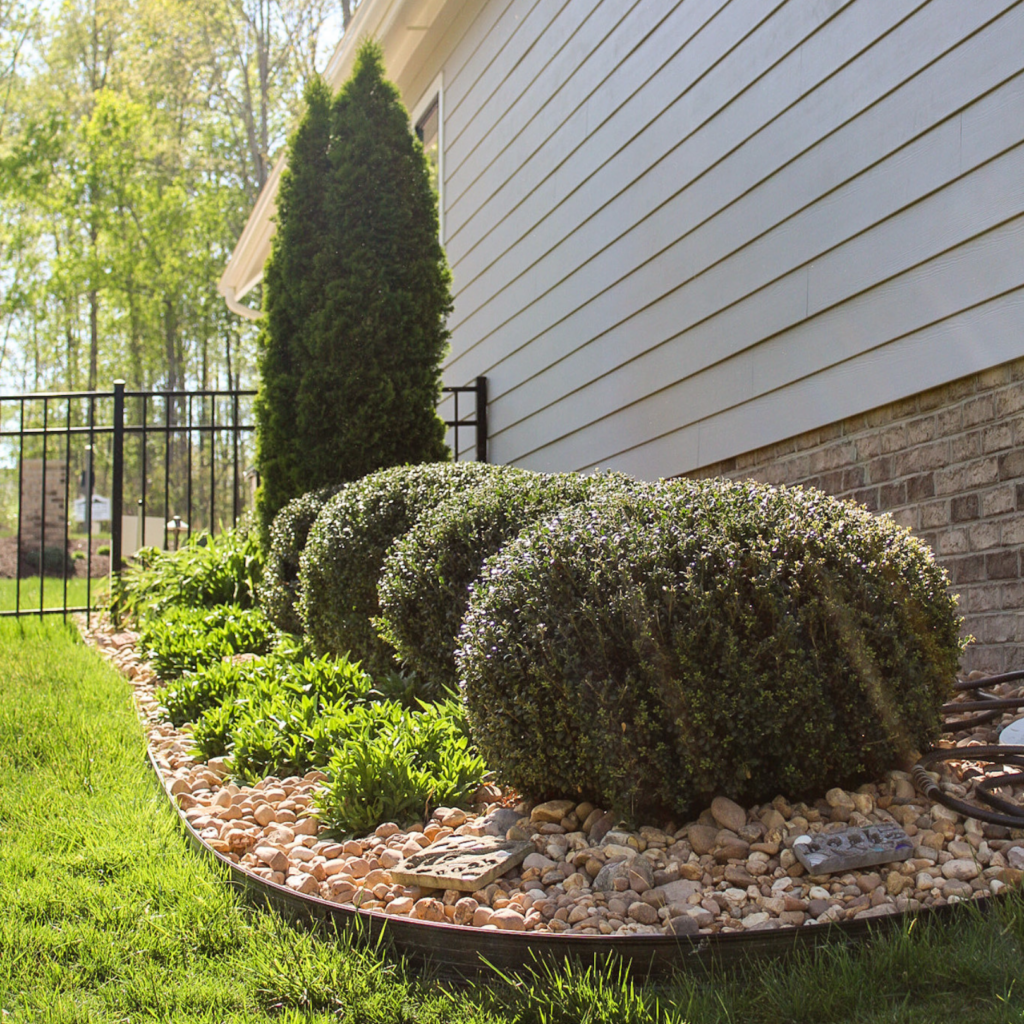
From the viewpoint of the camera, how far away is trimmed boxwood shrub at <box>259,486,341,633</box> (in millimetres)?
5578

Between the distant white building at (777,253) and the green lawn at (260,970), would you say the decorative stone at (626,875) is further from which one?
the distant white building at (777,253)

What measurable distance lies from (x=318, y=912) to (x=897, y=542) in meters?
1.76

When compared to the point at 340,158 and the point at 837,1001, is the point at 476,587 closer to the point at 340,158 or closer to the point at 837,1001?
the point at 837,1001

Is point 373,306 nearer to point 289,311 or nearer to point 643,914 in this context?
point 289,311

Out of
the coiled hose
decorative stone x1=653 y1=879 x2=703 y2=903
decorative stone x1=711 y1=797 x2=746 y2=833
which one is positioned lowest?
decorative stone x1=653 y1=879 x2=703 y2=903

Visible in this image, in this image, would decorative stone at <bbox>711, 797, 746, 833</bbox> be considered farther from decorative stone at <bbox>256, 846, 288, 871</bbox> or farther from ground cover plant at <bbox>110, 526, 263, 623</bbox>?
ground cover plant at <bbox>110, 526, 263, 623</bbox>

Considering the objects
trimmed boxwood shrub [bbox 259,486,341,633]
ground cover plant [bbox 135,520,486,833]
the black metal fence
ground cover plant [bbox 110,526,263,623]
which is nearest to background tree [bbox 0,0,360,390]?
the black metal fence

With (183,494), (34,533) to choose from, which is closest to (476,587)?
(34,533)

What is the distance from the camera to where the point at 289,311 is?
21.7 feet

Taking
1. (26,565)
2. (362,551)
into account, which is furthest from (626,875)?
(26,565)

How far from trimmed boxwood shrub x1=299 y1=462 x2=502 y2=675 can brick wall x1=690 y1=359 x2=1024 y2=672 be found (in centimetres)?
164

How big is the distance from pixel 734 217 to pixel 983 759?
10.1 feet

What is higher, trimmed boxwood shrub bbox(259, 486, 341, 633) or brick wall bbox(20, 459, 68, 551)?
brick wall bbox(20, 459, 68, 551)

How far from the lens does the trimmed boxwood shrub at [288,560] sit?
18.3ft
